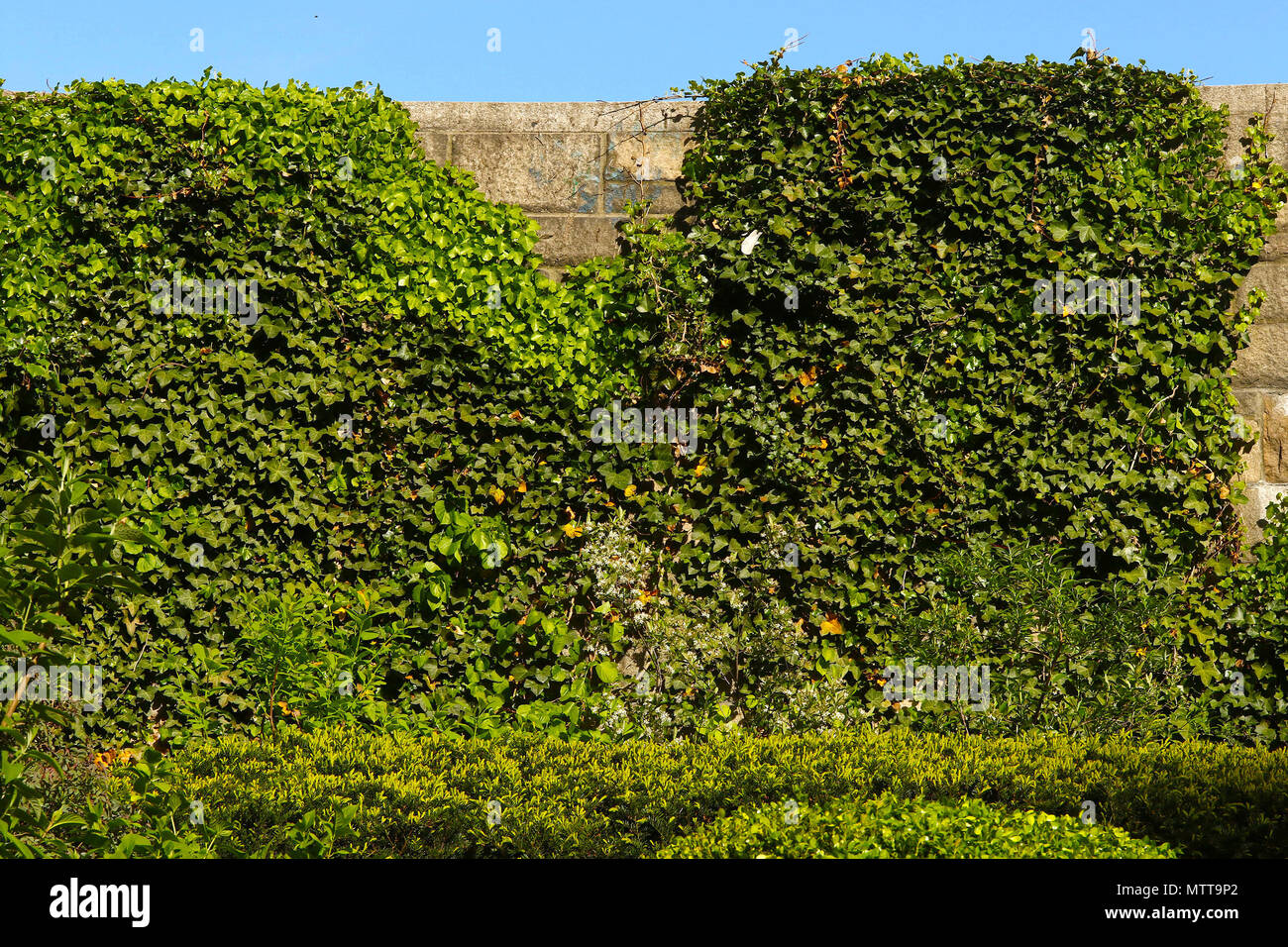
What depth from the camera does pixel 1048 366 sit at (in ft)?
17.0

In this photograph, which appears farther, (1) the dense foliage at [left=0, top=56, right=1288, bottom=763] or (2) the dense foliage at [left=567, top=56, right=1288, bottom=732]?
(2) the dense foliage at [left=567, top=56, right=1288, bottom=732]

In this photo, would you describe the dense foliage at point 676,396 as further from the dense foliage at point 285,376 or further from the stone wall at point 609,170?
the stone wall at point 609,170

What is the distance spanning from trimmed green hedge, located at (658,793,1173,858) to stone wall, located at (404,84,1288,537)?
9.50ft

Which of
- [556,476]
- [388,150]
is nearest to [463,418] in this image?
[556,476]

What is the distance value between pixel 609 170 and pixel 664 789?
3.21 metres

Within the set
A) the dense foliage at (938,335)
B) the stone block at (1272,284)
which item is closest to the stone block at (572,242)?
the dense foliage at (938,335)

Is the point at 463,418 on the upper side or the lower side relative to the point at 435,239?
lower

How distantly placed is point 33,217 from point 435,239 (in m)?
1.91

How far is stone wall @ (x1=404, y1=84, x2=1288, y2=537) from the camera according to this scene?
5316mm

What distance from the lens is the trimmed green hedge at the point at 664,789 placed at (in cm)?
356

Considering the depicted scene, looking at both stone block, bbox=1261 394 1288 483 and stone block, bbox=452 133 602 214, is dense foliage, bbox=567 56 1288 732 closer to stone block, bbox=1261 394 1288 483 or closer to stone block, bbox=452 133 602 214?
stone block, bbox=1261 394 1288 483

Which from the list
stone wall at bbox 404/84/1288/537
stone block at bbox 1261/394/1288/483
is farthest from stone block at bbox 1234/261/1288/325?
stone block at bbox 1261/394/1288/483

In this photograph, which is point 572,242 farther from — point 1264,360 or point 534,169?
point 1264,360
